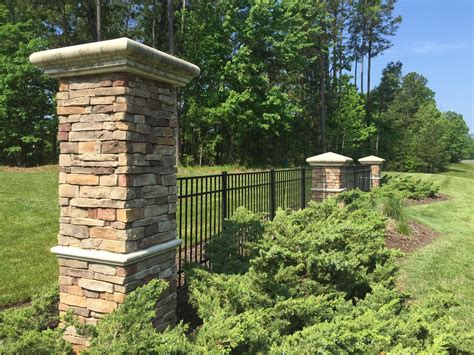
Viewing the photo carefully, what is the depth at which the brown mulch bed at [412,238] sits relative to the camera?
278 inches

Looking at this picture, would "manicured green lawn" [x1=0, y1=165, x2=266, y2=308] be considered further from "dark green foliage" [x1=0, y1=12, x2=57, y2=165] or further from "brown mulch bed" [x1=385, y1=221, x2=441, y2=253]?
"dark green foliage" [x1=0, y1=12, x2=57, y2=165]

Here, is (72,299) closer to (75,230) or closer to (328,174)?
(75,230)

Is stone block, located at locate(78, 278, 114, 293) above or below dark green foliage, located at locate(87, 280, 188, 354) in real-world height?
above

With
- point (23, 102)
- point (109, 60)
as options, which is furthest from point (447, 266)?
point (23, 102)

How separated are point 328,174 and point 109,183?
6669 millimetres

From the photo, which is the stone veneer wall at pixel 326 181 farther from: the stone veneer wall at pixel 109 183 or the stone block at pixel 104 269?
the stone block at pixel 104 269

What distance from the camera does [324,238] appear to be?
4.21m

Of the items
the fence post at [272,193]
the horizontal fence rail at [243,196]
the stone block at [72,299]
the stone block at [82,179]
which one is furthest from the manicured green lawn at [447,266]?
the stone block at [82,179]

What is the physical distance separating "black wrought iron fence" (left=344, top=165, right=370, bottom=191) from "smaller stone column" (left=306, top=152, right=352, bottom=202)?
2.23ft

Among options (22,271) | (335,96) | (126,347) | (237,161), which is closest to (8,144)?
(237,161)

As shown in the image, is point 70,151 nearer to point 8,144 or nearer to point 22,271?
point 22,271

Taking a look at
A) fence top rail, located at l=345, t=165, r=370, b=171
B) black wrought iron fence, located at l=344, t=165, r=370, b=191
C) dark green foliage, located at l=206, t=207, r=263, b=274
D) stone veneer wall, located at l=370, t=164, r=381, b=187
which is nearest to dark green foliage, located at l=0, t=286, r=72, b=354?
dark green foliage, located at l=206, t=207, r=263, b=274

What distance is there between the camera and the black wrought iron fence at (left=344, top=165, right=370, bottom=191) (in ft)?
31.6

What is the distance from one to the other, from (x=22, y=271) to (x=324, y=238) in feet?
13.0
